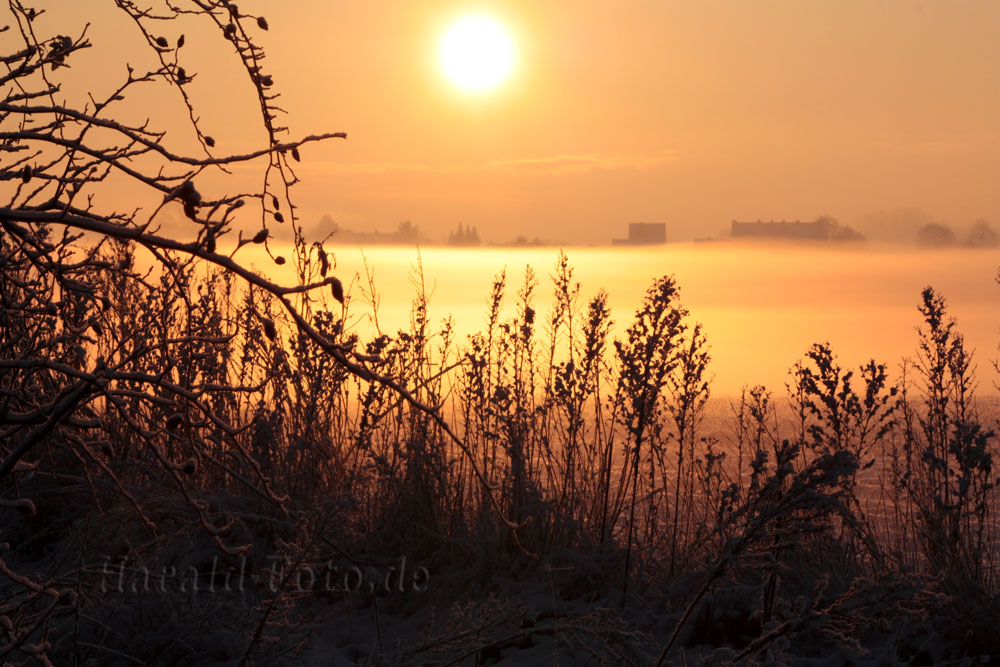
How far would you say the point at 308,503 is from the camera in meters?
5.22

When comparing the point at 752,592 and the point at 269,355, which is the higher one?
the point at 269,355

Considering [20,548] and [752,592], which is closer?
[752,592]

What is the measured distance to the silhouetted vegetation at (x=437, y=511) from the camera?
2.46 meters

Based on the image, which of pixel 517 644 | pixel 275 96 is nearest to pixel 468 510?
pixel 517 644

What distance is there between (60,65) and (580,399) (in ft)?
10.2

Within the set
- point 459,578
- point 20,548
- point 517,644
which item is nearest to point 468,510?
point 459,578

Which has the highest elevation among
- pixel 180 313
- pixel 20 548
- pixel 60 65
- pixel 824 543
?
pixel 60 65

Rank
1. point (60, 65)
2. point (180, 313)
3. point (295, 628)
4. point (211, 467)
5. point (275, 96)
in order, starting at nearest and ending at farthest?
point (275, 96)
point (60, 65)
point (295, 628)
point (211, 467)
point (180, 313)

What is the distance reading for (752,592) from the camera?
3.76 meters

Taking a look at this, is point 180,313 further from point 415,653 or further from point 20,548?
point 415,653

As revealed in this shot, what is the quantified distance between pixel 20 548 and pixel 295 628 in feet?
9.31

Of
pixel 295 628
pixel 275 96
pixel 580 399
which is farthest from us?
pixel 580 399

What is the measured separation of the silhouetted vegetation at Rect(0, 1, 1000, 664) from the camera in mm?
2463

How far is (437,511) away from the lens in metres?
5.06
